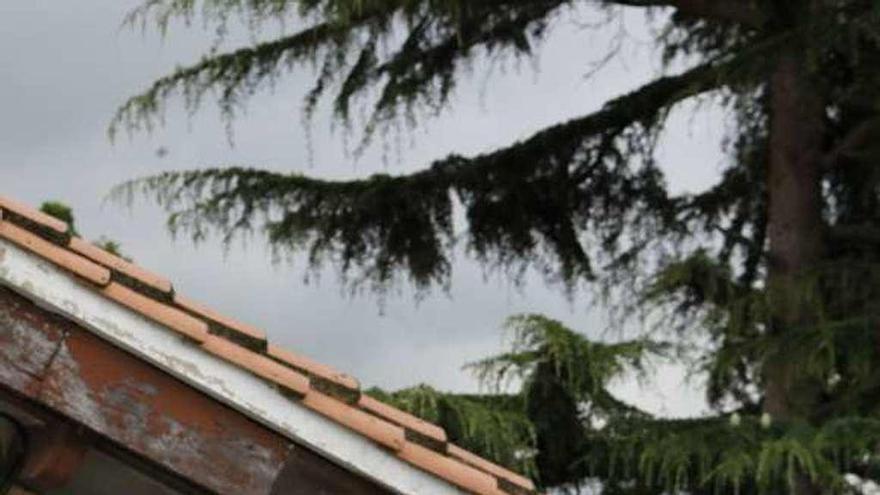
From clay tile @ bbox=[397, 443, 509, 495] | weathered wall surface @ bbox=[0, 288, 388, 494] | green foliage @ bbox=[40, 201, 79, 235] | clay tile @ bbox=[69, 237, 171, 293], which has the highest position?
green foliage @ bbox=[40, 201, 79, 235]

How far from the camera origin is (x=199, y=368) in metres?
3.98

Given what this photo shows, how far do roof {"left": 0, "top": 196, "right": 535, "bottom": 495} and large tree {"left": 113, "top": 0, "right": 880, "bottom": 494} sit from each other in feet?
14.8

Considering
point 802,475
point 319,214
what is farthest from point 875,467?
point 319,214

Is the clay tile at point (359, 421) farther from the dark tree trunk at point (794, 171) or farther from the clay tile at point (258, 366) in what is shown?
the dark tree trunk at point (794, 171)

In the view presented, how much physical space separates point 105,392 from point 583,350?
6.11 metres

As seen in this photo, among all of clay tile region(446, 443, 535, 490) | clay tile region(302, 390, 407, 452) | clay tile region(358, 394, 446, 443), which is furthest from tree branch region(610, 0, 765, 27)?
clay tile region(302, 390, 407, 452)

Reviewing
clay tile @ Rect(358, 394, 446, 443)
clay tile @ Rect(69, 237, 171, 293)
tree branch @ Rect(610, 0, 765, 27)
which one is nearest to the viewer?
clay tile @ Rect(69, 237, 171, 293)

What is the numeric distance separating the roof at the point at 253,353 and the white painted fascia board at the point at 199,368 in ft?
0.05

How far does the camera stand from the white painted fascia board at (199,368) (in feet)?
12.9

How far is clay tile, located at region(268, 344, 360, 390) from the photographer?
4.53m

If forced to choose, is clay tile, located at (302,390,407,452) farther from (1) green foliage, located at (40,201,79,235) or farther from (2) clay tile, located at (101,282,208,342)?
(1) green foliage, located at (40,201,79,235)

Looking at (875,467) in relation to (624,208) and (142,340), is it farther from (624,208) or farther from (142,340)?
(142,340)

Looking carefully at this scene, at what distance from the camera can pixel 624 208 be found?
13109 millimetres

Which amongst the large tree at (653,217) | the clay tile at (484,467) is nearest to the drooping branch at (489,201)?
the large tree at (653,217)
